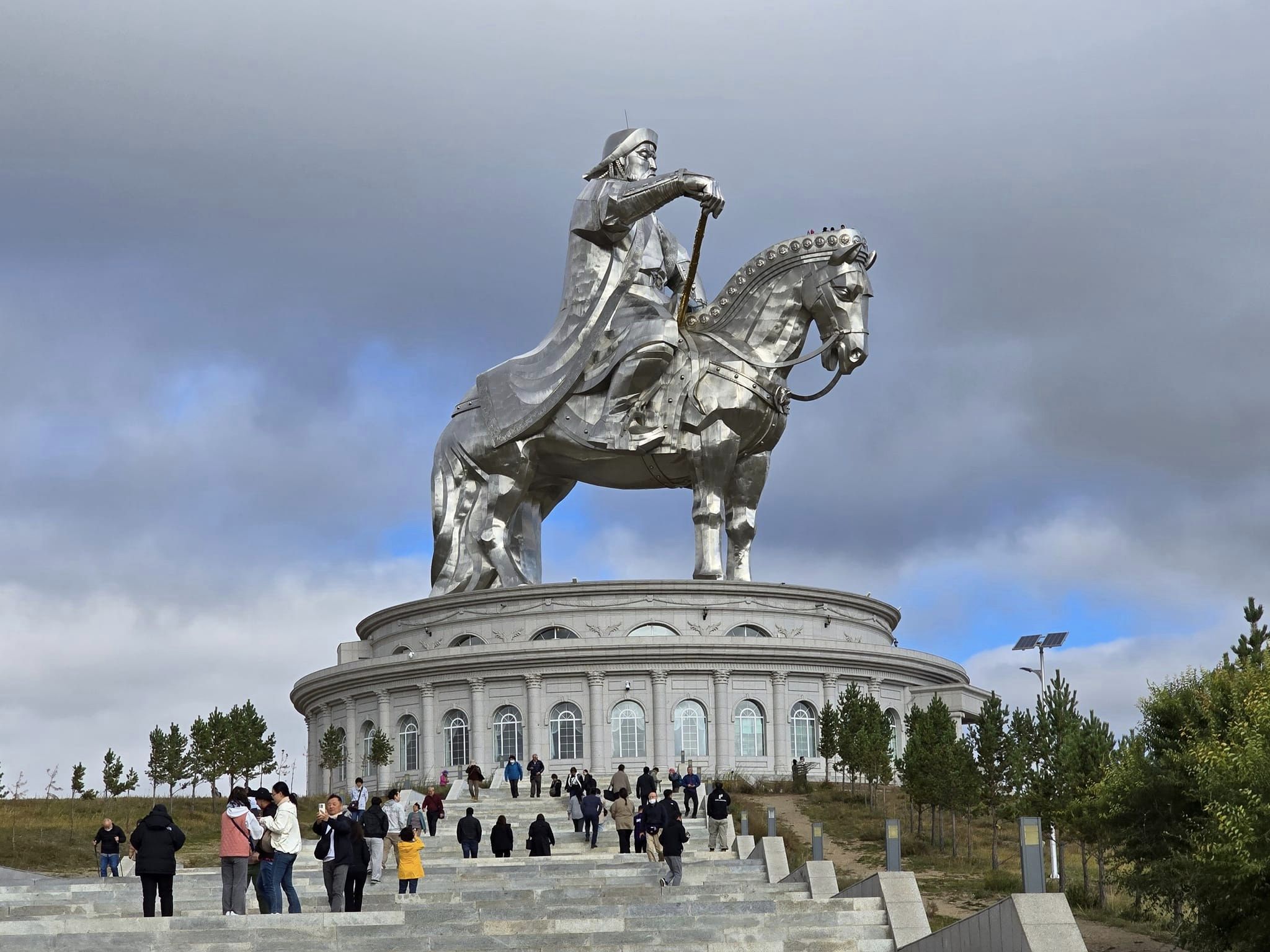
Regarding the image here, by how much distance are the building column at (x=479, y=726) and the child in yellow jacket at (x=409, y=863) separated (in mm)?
23822

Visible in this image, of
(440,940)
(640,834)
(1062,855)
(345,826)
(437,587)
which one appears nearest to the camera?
(440,940)

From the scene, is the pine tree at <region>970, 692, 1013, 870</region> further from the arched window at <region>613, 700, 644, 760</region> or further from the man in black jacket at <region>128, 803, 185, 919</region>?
the man in black jacket at <region>128, 803, 185, 919</region>

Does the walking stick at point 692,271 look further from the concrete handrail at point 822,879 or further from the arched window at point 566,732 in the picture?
the concrete handrail at point 822,879

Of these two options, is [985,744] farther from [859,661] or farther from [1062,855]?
[859,661]

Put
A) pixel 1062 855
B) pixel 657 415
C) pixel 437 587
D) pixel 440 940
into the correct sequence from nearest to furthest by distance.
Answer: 1. pixel 440 940
2. pixel 1062 855
3. pixel 657 415
4. pixel 437 587

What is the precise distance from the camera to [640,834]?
2792 cm

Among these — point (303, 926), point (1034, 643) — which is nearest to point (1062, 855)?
point (1034, 643)

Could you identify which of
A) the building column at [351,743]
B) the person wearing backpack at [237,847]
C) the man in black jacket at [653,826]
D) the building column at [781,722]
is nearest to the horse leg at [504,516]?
the building column at [351,743]

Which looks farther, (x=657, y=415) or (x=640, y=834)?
(x=657, y=415)

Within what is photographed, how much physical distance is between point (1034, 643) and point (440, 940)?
35.9 m

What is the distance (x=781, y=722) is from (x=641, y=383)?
9.31 m

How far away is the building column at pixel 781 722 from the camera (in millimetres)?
46375

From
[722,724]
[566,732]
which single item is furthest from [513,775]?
[722,724]

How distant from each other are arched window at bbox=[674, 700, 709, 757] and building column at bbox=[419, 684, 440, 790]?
6.14 m
